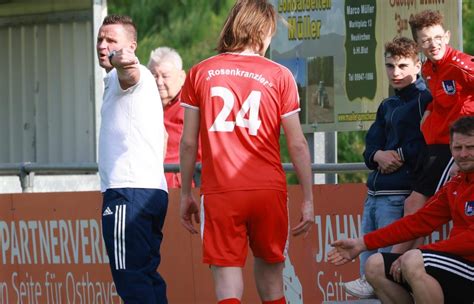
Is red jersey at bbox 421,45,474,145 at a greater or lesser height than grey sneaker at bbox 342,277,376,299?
greater

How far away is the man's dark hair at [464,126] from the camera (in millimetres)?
7340

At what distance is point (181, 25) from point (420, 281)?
17000mm

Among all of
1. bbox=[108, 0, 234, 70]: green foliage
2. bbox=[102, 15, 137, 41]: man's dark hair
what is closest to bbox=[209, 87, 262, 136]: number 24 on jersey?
bbox=[102, 15, 137, 41]: man's dark hair

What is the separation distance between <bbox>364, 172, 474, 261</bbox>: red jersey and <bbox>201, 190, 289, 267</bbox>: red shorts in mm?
696

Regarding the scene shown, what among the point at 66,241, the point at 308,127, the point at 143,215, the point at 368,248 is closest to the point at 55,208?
the point at 66,241

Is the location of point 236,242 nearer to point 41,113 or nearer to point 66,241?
point 66,241

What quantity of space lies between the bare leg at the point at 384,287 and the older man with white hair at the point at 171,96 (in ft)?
10.4

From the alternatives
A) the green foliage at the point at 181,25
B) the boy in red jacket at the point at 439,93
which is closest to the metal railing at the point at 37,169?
the boy in red jacket at the point at 439,93

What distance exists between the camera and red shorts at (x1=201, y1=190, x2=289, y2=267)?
23.7 feet

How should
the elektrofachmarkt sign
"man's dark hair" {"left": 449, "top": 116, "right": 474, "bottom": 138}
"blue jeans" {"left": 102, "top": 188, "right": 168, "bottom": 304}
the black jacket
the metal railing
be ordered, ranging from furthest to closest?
the metal railing < the elektrofachmarkt sign < the black jacket < "blue jeans" {"left": 102, "top": 188, "right": 168, "bottom": 304} < "man's dark hair" {"left": 449, "top": 116, "right": 474, "bottom": 138}

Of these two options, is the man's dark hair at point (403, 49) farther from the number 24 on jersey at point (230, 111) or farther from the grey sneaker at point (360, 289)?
the number 24 on jersey at point (230, 111)

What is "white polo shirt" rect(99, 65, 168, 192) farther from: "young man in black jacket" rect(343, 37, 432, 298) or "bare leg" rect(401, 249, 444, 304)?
"bare leg" rect(401, 249, 444, 304)

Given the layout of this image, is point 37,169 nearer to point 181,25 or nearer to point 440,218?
point 440,218

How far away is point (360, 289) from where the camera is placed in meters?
8.45
